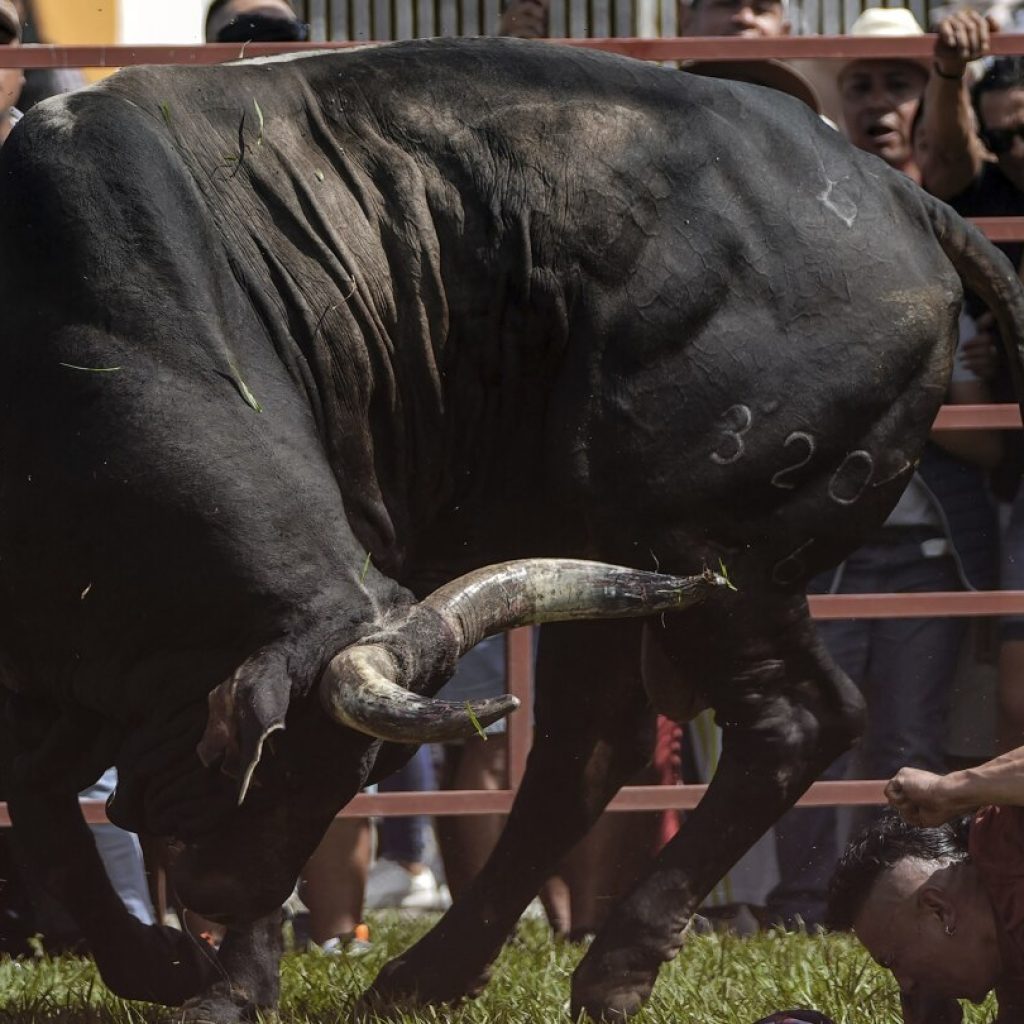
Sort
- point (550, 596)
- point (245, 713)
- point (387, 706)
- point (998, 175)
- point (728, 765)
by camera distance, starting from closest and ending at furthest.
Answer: point (387, 706) → point (245, 713) → point (550, 596) → point (728, 765) → point (998, 175)

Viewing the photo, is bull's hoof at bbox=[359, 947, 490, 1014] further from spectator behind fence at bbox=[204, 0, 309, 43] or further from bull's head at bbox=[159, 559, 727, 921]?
spectator behind fence at bbox=[204, 0, 309, 43]

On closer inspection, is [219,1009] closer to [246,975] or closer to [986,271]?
[246,975]

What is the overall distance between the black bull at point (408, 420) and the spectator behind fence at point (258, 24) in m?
1.41

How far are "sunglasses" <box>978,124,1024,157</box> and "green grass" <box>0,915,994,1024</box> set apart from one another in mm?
2209

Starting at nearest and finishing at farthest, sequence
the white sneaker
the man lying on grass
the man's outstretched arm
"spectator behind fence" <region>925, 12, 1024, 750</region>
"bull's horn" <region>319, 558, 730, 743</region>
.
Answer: "bull's horn" <region>319, 558, 730, 743</region> < the man's outstretched arm < the man lying on grass < "spectator behind fence" <region>925, 12, 1024, 750</region> < the white sneaker

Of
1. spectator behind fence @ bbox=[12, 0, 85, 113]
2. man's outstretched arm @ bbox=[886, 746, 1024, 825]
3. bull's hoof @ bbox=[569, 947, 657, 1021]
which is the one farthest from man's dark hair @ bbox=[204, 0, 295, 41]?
man's outstretched arm @ bbox=[886, 746, 1024, 825]

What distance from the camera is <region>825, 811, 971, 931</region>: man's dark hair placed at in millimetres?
4172

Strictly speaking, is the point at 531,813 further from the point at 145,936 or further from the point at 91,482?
the point at 91,482

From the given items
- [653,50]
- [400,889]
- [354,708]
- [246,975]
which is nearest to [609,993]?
[246,975]

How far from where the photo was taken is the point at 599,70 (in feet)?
14.7

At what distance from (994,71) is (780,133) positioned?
1602mm

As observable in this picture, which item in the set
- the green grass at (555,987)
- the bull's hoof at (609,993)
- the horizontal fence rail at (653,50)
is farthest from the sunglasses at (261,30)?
the bull's hoof at (609,993)

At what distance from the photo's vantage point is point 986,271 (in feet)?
15.5

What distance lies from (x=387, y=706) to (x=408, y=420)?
1.01 m
